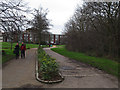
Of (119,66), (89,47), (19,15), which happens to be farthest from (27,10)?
(119,66)

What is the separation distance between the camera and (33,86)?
5324mm

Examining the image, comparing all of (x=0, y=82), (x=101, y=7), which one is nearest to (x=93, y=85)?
(x=0, y=82)

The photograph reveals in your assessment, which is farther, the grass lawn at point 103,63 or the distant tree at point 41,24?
the distant tree at point 41,24

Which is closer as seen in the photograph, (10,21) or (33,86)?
(33,86)

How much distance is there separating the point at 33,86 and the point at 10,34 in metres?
9.74

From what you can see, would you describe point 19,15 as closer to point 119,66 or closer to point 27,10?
point 27,10

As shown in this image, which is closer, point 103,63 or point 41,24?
point 103,63

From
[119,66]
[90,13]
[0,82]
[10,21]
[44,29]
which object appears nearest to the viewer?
[0,82]

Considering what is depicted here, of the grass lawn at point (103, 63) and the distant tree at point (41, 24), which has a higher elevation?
the distant tree at point (41, 24)

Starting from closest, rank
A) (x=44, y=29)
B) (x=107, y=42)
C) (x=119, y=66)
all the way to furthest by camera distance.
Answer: (x=107, y=42) < (x=119, y=66) < (x=44, y=29)

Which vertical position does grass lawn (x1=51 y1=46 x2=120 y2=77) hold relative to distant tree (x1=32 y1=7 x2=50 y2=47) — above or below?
below

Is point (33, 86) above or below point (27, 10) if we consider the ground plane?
below

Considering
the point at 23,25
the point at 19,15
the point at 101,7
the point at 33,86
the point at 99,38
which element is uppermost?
the point at 101,7

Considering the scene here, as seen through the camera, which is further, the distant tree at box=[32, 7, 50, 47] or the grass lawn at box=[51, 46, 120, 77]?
the distant tree at box=[32, 7, 50, 47]
